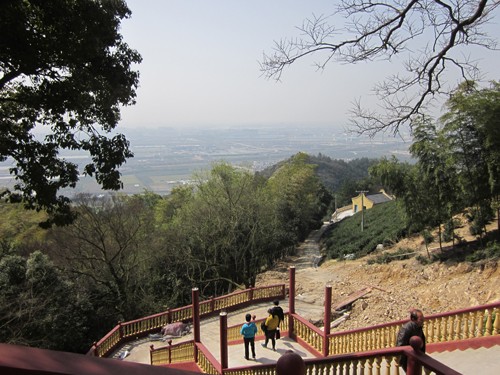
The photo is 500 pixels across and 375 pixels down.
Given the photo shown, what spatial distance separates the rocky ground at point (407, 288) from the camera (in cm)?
969

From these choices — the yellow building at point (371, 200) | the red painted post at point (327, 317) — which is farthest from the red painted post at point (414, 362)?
the yellow building at point (371, 200)

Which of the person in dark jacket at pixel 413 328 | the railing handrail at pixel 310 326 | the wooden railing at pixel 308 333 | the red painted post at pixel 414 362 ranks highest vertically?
the red painted post at pixel 414 362

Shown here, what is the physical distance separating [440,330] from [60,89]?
27.7 feet

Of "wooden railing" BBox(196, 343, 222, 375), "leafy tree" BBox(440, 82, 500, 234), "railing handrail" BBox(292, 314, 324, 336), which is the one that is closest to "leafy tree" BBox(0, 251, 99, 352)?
"wooden railing" BBox(196, 343, 222, 375)

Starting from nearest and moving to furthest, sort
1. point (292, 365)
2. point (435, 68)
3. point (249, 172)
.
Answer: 1. point (292, 365)
2. point (435, 68)
3. point (249, 172)

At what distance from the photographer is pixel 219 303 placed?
12422mm

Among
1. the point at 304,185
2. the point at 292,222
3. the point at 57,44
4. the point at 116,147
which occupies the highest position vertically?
the point at 57,44

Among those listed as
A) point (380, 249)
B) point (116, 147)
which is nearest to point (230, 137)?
point (380, 249)

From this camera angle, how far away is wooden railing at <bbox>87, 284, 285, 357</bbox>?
988 centimetres

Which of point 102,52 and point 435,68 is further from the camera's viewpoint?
point 102,52

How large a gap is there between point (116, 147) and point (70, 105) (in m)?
1.13

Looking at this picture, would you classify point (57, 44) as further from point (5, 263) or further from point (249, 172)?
point (249, 172)

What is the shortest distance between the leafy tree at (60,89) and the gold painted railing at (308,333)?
231 inches

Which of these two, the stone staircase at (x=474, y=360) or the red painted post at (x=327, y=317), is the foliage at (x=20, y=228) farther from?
the stone staircase at (x=474, y=360)
